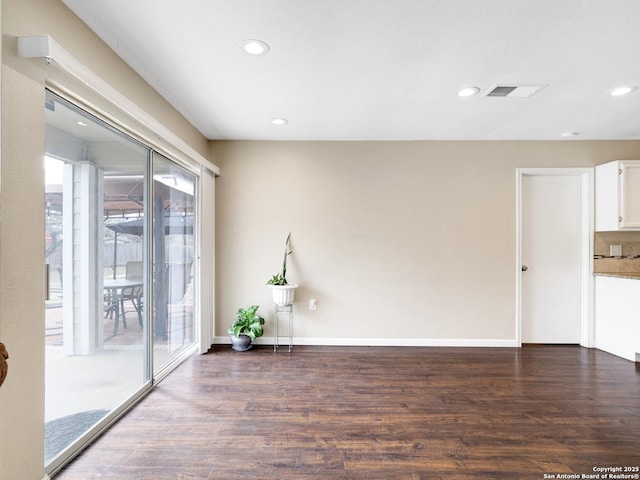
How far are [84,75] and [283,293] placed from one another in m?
2.55

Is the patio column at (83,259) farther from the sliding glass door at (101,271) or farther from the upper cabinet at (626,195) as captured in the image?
the upper cabinet at (626,195)

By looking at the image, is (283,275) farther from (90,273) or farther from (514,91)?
(514,91)

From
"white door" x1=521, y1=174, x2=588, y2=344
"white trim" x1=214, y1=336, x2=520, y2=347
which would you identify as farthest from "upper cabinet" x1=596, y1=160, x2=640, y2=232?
"white trim" x1=214, y1=336, x2=520, y2=347

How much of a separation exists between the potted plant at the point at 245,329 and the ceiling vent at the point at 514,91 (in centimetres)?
321

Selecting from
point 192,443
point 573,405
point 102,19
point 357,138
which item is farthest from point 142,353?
point 573,405

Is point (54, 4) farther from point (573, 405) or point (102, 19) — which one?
point (573, 405)

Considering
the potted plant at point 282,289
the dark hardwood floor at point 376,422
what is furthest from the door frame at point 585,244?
the potted plant at point 282,289

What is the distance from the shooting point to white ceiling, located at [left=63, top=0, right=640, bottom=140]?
1704mm

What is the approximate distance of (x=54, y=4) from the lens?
160cm

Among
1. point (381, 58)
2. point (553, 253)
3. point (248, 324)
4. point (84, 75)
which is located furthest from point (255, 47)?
point (553, 253)

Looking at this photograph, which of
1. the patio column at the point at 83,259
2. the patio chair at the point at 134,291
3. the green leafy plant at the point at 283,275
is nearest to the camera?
the patio column at the point at 83,259

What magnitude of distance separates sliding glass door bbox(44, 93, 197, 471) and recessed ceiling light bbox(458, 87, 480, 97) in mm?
2614

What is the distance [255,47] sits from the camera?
2014 mm

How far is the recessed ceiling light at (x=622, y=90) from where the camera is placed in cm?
252
